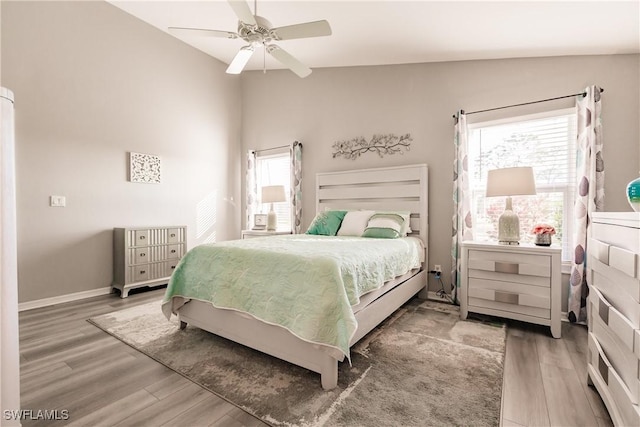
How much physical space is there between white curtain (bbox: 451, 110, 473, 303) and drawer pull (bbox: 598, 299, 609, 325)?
64.5 inches

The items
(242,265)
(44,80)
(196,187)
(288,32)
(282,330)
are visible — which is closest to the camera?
(282,330)

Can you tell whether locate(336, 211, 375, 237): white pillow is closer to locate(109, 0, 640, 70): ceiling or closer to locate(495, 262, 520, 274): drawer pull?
locate(495, 262, 520, 274): drawer pull

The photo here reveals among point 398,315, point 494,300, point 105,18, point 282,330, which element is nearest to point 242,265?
point 282,330

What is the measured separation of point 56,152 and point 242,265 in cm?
279

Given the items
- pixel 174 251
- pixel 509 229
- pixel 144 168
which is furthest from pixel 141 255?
pixel 509 229

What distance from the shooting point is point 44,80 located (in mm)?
3131

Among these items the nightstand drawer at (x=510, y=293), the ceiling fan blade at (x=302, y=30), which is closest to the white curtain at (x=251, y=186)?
the ceiling fan blade at (x=302, y=30)

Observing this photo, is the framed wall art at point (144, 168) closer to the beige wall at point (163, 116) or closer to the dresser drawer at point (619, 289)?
the beige wall at point (163, 116)

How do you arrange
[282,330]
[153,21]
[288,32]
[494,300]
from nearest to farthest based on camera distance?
[282,330] → [288,32] → [494,300] → [153,21]

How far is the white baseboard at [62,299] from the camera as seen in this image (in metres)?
3.01

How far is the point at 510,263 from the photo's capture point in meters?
2.53

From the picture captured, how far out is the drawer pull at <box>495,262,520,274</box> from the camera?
250cm

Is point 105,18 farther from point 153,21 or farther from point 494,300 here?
point 494,300

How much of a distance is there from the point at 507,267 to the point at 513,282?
0.45 feet
